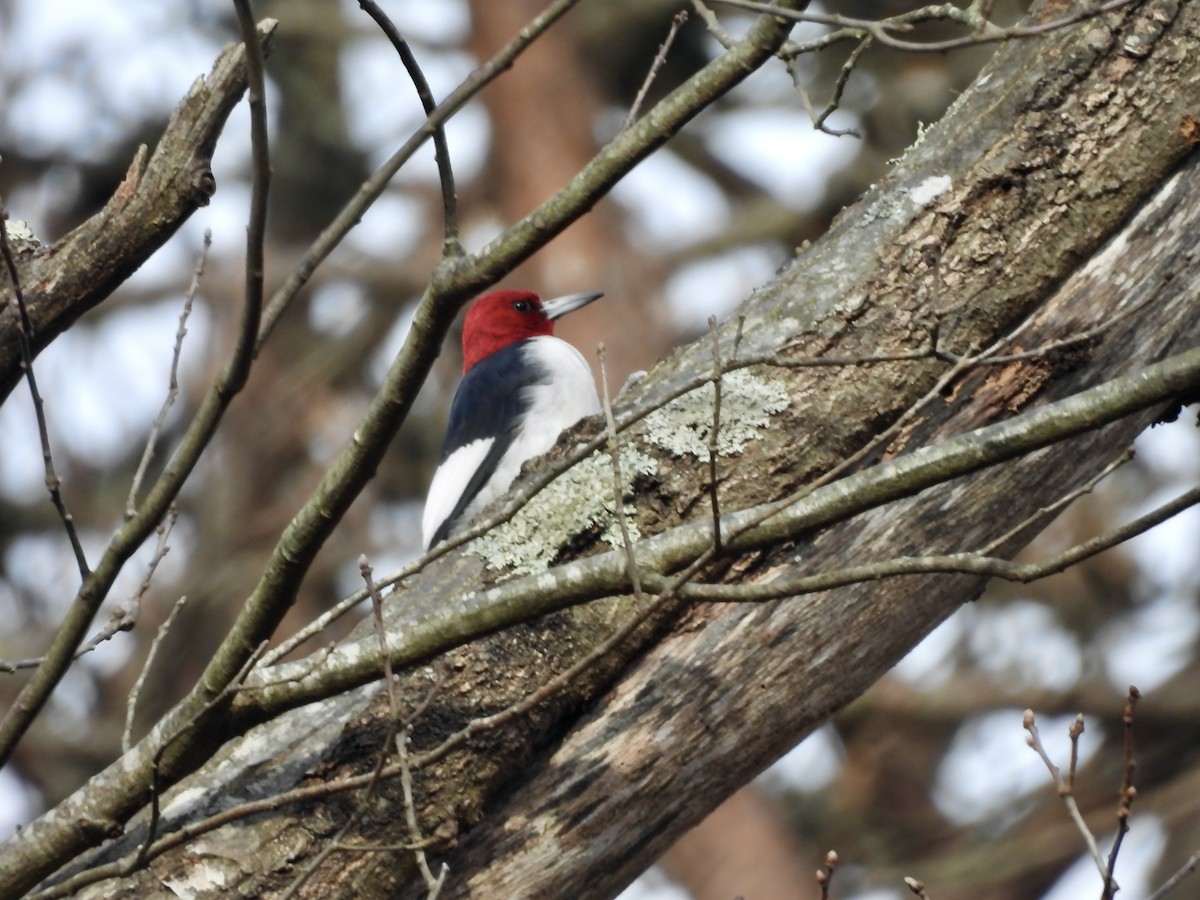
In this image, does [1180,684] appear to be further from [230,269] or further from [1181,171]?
[230,269]

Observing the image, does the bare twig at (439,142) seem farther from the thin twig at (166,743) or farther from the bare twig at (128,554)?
the thin twig at (166,743)

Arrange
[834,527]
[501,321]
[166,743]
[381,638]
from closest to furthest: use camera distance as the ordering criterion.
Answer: [381,638], [166,743], [834,527], [501,321]

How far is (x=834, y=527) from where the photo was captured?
2.84 meters

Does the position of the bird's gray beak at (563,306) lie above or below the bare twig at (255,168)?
above

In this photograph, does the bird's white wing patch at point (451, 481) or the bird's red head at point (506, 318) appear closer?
the bird's white wing patch at point (451, 481)

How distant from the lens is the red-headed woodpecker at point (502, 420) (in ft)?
15.2

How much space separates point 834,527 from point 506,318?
362 centimetres

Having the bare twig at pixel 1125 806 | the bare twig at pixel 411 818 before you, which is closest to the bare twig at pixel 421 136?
the bare twig at pixel 411 818

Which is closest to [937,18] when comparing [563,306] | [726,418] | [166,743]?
[726,418]

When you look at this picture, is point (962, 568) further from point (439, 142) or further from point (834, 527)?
point (439, 142)

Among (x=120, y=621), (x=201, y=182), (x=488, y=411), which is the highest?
(x=488, y=411)

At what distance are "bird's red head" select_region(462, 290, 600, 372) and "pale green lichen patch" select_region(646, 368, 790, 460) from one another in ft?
10.7

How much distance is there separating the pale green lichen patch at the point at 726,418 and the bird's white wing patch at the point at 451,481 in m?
1.75

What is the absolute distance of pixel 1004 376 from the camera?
286 centimetres
